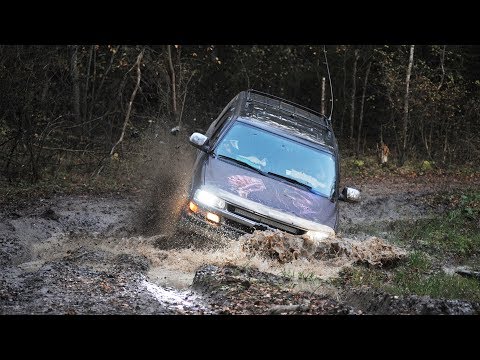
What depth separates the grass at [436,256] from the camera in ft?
27.2

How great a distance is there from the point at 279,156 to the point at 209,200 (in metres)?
1.40

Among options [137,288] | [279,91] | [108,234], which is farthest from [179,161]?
[279,91]

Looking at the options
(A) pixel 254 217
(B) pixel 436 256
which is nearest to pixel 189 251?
(A) pixel 254 217

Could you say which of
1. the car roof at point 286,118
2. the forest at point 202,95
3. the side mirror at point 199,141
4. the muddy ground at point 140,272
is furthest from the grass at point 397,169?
the side mirror at point 199,141

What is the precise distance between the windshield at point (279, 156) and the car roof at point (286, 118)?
0.26m

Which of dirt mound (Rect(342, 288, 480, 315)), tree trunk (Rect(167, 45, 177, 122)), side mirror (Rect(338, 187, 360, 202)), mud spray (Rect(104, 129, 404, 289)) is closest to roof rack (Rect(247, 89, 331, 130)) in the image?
side mirror (Rect(338, 187, 360, 202))

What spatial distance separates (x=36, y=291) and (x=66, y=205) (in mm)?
4992

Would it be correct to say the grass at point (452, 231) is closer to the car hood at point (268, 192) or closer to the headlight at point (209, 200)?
the car hood at point (268, 192)

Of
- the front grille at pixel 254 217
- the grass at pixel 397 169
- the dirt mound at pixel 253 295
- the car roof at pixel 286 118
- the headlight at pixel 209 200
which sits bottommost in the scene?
the grass at pixel 397 169

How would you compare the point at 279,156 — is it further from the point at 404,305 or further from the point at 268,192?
the point at 404,305

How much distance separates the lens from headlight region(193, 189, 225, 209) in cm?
828

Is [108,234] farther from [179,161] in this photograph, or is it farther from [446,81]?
[446,81]

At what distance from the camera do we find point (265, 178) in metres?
8.82
